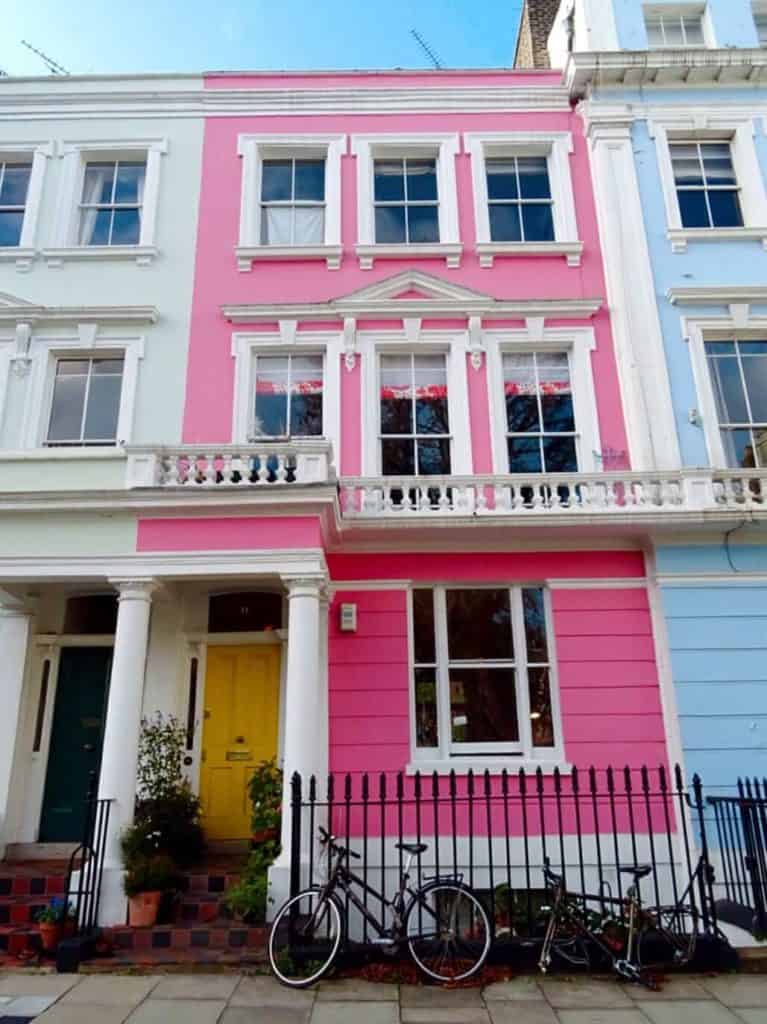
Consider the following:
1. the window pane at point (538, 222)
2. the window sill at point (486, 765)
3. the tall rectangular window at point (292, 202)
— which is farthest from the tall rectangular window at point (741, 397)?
the tall rectangular window at point (292, 202)

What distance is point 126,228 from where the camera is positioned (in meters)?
10.7

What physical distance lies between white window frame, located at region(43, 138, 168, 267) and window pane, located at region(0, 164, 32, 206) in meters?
0.66

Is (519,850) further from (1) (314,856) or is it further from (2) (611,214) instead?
(2) (611,214)

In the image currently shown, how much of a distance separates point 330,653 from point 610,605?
338cm

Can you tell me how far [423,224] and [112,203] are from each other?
4.79 metres

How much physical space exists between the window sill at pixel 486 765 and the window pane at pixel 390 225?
7.35 m

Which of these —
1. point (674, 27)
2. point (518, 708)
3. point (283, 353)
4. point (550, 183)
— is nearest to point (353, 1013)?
point (518, 708)

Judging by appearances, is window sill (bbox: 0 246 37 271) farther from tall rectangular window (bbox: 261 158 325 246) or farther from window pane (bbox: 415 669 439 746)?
window pane (bbox: 415 669 439 746)

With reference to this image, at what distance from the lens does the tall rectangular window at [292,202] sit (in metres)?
10.7

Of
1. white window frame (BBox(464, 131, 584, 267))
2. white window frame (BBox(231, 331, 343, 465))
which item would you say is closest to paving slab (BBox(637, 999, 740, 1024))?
white window frame (BBox(231, 331, 343, 465))

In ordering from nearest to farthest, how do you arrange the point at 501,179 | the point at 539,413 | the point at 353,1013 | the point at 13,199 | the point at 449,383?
the point at 353,1013, the point at 539,413, the point at 449,383, the point at 13,199, the point at 501,179

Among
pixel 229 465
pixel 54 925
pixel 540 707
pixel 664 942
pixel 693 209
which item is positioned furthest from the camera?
pixel 693 209

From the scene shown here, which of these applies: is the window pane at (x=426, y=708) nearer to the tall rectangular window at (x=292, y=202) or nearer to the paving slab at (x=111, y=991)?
the paving slab at (x=111, y=991)

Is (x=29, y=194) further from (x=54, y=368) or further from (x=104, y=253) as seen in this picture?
(x=54, y=368)
